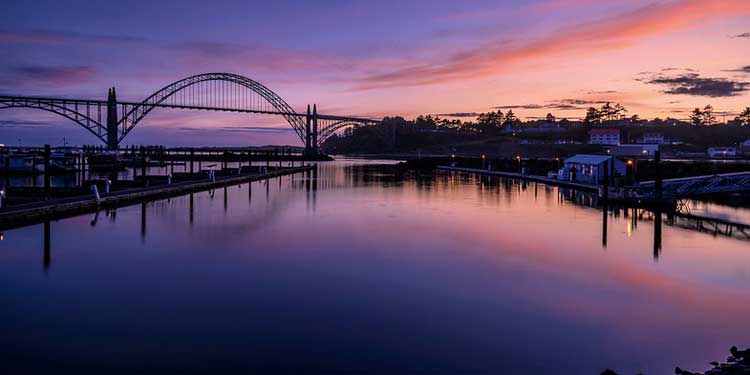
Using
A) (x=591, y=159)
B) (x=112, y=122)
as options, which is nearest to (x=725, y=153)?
(x=591, y=159)

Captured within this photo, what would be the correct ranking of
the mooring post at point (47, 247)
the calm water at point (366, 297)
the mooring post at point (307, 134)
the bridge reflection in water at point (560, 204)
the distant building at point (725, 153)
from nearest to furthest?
the calm water at point (366, 297) → the mooring post at point (47, 247) → the bridge reflection in water at point (560, 204) → the distant building at point (725, 153) → the mooring post at point (307, 134)

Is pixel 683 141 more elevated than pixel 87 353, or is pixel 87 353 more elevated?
pixel 683 141

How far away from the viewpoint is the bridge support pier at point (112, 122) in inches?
3760

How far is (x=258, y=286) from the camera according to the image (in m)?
14.0

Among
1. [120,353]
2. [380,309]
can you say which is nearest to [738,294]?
[380,309]

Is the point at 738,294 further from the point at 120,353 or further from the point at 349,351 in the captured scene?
the point at 120,353

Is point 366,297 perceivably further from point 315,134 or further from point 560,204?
point 315,134

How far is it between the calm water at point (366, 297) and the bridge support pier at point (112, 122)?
7712 cm

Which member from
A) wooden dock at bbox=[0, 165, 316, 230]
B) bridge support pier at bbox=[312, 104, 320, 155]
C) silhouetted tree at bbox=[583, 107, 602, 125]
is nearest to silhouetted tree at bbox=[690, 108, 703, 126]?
silhouetted tree at bbox=[583, 107, 602, 125]

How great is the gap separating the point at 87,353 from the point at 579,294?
35.5 feet

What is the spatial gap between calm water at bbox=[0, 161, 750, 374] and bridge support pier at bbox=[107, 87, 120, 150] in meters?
77.1

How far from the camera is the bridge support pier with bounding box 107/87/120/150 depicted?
95.5 metres

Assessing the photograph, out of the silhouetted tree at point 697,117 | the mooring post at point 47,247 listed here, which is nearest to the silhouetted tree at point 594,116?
the silhouetted tree at point 697,117

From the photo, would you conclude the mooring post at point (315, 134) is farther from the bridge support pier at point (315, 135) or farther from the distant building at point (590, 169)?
the distant building at point (590, 169)
